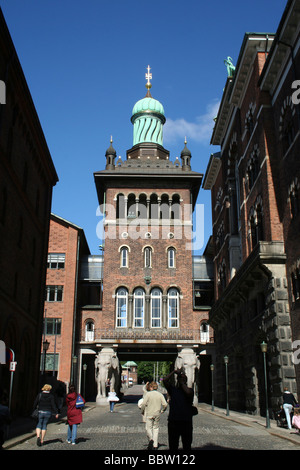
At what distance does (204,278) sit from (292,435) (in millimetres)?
32289

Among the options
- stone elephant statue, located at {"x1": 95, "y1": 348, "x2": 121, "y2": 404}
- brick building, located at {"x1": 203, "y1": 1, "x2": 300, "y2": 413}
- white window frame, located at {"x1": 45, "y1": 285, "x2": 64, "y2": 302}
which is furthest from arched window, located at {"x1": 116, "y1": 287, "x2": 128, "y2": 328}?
brick building, located at {"x1": 203, "y1": 1, "x2": 300, "y2": 413}

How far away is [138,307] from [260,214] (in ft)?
72.0

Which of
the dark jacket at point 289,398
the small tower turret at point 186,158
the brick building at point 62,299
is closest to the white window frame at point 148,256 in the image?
the brick building at point 62,299

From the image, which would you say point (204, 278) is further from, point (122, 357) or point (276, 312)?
point (276, 312)

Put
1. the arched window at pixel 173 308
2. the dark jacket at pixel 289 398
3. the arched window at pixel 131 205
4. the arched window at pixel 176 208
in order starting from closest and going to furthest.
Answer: the dark jacket at pixel 289 398, the arched window at pixel 173 308, the arched window at pixel 176 208, the arched window at pixel 131 205

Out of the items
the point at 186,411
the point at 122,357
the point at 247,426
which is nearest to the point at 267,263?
the point at 247,426

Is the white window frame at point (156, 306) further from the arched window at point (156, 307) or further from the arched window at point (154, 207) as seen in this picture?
the arched window at point (154, 207)

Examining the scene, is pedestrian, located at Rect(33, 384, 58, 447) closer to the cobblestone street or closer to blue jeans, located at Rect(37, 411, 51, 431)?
blue jeans, located at Rect(37, 411, 51, 431)

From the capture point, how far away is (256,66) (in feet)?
93.1

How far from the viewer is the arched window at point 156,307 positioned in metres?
46.4

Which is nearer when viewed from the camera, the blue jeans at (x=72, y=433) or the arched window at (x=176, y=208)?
the blue jeans at (x=72, y=433)

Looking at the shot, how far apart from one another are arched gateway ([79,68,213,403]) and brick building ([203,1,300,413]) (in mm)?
8862

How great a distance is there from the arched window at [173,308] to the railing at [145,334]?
2.84ft

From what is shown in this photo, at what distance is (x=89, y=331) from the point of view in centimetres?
4706
